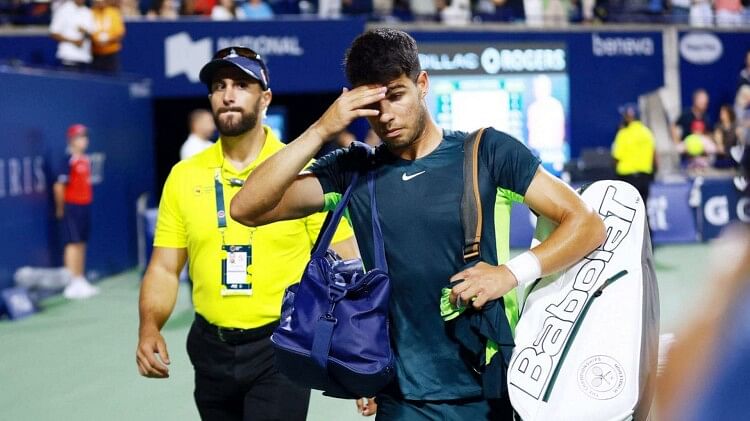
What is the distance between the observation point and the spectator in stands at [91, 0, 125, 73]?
52.3 feet

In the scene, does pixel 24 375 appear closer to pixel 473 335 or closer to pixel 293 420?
pixel 293 420

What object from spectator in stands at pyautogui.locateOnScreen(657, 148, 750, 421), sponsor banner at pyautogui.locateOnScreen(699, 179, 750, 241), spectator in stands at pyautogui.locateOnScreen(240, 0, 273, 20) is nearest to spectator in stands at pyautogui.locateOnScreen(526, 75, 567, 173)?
sponsor banner at pyautogui.locateOnScreen(699, 179, 750, 241)

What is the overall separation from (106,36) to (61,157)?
2.62 m

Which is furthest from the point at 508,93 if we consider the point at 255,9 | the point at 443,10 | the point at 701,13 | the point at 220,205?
the point at 220,205

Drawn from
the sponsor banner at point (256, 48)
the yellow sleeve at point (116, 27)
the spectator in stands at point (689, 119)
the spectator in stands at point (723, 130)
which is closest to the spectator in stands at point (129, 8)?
the sponsor banner at point (256, 48)

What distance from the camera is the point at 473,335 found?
11.4ft

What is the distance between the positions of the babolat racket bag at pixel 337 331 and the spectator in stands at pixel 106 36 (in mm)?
13245

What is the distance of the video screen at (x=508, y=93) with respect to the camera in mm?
17469

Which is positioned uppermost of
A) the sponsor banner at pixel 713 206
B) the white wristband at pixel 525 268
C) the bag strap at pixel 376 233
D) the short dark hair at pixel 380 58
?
the short dark hair at pixel 380 58

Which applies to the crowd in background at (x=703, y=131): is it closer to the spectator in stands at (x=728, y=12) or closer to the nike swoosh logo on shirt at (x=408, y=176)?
the spectator in stands at (x=728, y=12)

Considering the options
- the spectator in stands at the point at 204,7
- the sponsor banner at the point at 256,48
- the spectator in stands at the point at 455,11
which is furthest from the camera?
the spectator in stands at the point at 455,11

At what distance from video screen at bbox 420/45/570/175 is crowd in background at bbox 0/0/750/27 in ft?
5.65

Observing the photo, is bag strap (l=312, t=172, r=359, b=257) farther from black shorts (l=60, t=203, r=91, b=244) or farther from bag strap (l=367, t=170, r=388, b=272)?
black shorts (l=60, t=203, r=91, b=244)

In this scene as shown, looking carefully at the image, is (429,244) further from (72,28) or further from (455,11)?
(455,11)
